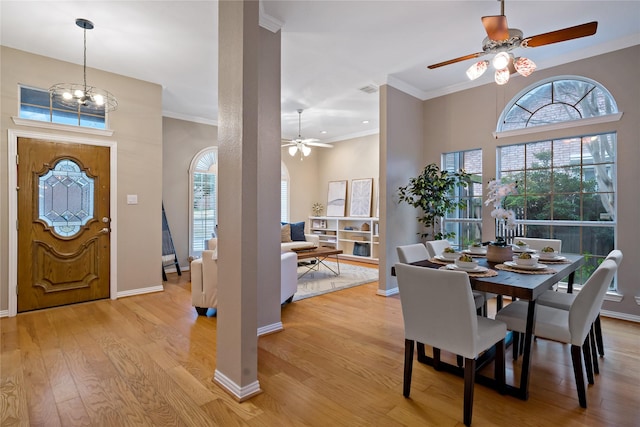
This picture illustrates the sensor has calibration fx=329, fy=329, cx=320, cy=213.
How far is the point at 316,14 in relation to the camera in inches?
122

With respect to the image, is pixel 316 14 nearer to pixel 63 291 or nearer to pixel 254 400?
pixel 254 400

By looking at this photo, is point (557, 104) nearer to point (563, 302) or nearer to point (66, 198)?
point (563, 302)

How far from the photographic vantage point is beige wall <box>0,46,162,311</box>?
3.95 m

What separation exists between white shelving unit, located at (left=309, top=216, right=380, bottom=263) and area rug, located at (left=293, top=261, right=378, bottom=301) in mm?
762

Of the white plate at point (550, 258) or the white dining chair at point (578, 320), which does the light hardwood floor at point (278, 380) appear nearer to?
the white dining chair at point (578, 320)

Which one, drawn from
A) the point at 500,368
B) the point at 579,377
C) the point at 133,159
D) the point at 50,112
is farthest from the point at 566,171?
the point at 50,112

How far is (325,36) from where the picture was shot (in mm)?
3490

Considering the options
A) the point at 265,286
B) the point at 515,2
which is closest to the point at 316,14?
the point at 515,2

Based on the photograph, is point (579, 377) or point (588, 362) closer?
point (579, 377)

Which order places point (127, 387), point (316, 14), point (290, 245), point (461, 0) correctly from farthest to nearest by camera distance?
point (290, 245) → point (316, 14) → point (461, 0) → point (127, 387)

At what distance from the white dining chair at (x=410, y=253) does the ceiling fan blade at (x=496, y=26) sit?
180 cm

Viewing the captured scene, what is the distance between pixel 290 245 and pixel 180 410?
140 inches

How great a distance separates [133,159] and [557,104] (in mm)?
5469

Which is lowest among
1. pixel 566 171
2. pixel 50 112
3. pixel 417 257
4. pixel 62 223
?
pixel 417 257
